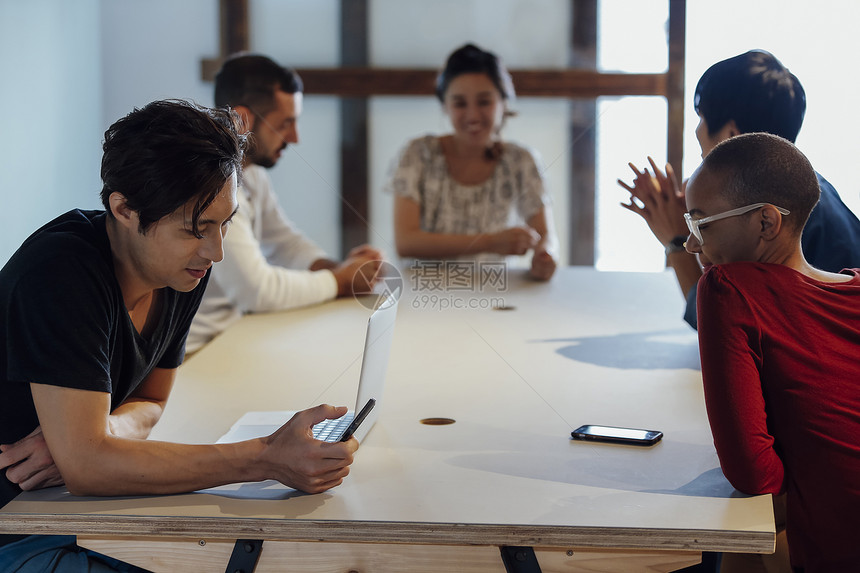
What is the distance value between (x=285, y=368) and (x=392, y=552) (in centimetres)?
70

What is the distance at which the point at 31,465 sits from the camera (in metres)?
0.92

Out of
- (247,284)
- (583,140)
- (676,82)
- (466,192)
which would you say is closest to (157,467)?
(247,284)

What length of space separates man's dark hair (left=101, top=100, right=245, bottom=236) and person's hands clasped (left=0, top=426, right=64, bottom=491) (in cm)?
27

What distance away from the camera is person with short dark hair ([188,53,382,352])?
190 centimetres

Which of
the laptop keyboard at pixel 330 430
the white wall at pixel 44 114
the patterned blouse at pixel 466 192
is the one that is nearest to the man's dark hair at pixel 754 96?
the laptop keyboard at pixel 330 430

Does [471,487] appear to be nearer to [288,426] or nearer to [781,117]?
[288,426]

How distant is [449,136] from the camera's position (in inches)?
105


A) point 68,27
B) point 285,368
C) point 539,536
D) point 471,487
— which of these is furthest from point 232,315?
point 68,27

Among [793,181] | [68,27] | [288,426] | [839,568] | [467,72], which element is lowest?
[839,568]

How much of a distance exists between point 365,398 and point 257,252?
0.94 meters

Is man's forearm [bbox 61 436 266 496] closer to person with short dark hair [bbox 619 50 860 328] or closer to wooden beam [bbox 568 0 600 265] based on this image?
person with short dark hair [bbox 619 50 860 328]

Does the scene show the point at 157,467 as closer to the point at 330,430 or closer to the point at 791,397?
the point at 330,430

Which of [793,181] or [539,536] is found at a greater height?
[793,181]

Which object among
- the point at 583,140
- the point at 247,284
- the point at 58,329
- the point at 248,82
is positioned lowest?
the point at 247,284
